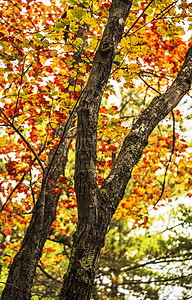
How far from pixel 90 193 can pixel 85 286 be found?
514mm

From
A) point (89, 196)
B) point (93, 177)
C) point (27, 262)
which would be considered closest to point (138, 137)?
point (93, 177)

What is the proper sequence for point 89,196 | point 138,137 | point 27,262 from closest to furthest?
point 89,196 < point 138,137 < point 27,262

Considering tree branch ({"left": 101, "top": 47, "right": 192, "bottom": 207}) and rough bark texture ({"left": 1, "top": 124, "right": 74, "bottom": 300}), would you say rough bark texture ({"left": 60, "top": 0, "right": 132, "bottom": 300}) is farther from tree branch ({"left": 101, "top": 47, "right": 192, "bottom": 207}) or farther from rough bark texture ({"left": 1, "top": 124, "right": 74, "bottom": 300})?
rough bark texture ({"left": 1, "top": 124, "right": 74, "bottom": 300})

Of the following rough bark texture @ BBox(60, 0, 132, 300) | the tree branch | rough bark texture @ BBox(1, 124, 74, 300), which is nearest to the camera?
rough bark texture @ BBox(60, 0, 132, 300)

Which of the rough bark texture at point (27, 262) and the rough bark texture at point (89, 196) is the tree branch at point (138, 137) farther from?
the rough bark texture at point (27, 262)

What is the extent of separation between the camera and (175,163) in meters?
5.74

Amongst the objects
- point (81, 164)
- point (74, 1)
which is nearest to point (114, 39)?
point (74, 1)

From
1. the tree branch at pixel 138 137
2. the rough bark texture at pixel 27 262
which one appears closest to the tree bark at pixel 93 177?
the tree branch at pixel 138 137

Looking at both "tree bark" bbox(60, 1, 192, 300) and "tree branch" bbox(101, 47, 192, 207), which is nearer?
"tree bark" bbox(60, 1, 192, 300)

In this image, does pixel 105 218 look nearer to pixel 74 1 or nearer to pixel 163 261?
pixel 74 1

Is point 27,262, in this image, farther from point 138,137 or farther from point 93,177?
point 138,137

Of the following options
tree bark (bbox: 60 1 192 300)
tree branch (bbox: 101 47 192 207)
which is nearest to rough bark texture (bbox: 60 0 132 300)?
tree bark (bbox: 60 1 192 300)

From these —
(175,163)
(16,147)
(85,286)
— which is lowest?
(85,286)

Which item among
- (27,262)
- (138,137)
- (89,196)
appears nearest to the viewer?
(89,196)
